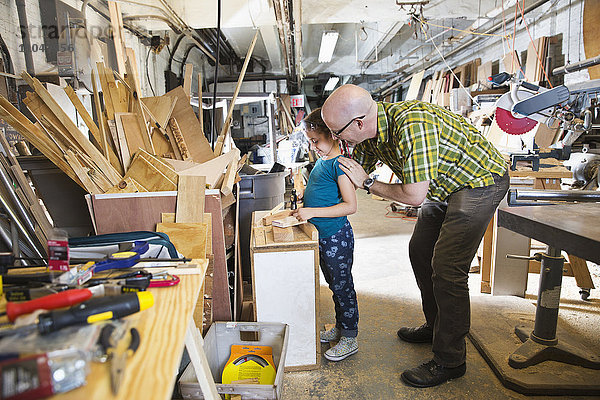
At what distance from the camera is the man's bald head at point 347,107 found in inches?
57.6

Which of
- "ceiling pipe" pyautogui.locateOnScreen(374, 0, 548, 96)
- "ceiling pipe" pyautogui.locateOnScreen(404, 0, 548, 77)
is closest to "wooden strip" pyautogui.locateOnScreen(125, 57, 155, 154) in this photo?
"ceiling pipe" pyautogui.locateOnScreen(374, 0, 548, 96)

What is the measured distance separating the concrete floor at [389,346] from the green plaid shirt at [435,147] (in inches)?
33.4

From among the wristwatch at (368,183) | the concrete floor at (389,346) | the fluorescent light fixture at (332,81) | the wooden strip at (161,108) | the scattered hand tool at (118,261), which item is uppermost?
the fluorescent light fixture at (332,81)

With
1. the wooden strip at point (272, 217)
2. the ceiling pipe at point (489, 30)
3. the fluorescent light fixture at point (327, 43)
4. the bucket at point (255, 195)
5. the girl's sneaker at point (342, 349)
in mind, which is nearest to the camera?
the wooden strip at point (272, 217)

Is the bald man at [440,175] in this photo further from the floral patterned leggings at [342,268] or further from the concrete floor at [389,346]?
the floral patterned leggings at [342,268]

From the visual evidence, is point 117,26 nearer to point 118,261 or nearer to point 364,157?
point 364,157

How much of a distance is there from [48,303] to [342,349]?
1.51 metres

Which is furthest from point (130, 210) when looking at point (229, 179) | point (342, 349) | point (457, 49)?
point (457, 49)

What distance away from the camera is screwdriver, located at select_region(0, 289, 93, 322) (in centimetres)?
62

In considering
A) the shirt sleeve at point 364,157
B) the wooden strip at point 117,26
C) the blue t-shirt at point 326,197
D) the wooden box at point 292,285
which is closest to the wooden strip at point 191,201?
the wooden box at point 292,285

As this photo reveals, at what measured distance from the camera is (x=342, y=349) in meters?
1.88

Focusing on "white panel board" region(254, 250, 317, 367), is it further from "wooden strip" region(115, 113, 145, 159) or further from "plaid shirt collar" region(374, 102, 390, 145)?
"wooden strip" region(115, 113, 145, 159)

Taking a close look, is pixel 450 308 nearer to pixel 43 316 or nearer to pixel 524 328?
pixel 524 328

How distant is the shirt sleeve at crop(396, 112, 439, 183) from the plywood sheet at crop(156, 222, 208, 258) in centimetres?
87
